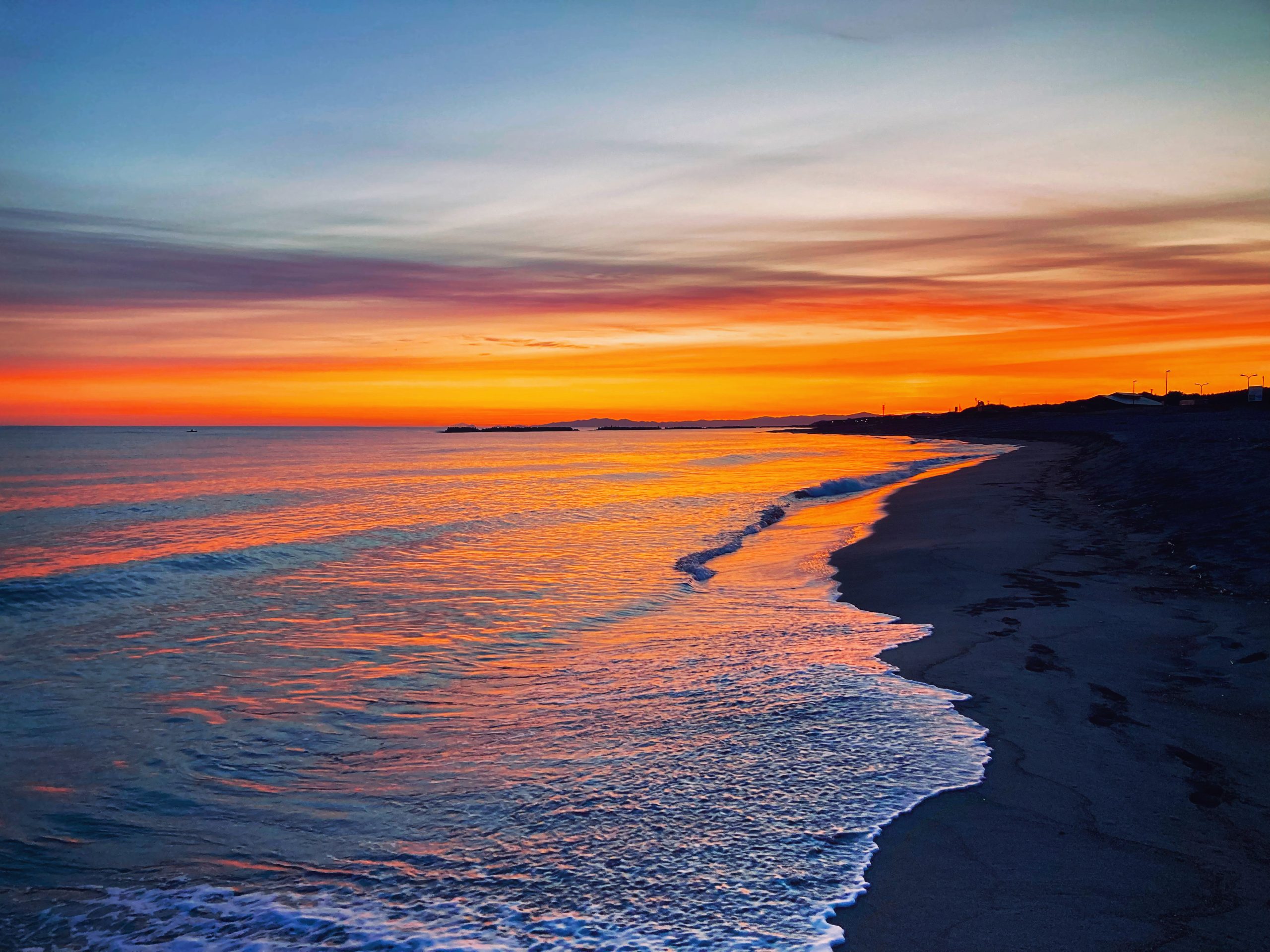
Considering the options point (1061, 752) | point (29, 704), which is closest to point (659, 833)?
point (1061, 752)

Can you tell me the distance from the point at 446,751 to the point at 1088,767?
15.4ft

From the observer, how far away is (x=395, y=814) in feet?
16.1

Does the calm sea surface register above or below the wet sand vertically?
below

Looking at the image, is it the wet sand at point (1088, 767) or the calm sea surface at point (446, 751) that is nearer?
the wet sand at point (1088, 767)

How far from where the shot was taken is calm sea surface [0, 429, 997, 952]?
3869mm

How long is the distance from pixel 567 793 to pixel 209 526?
20006 mm

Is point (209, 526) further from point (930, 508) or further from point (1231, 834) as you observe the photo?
point (1231, 834)

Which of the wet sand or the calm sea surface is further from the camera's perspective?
the calm sea surface

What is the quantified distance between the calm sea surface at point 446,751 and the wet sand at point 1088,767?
0.38m

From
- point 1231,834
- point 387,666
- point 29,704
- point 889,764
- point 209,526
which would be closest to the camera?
point 1231,834

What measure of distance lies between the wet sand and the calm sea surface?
1.25 ft

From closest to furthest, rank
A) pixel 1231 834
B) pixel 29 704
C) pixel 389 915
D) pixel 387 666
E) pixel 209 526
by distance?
→ pixel 389 915
pixel 1231 834
pixel 29 704
pixel 387 666
pixel 209 526

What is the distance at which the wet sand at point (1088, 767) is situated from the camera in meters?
3.58

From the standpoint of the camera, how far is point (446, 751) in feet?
19.7
